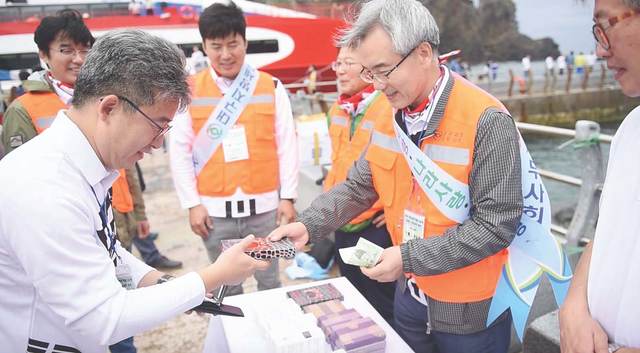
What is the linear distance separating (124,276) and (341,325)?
2.56 ft

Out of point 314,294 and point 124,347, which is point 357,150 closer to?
point 314,294

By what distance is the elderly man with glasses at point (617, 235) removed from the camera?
3.51 ft

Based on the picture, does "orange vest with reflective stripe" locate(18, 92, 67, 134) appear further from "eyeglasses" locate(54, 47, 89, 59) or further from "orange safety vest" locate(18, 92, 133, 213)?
"eyeglasses" locate(54, 47, 89, 59)

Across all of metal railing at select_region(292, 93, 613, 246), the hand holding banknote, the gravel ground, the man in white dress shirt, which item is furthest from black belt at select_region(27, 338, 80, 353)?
metal railing at select_region(292, 93, 613, 246)

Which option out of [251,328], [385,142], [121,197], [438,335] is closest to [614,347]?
[438,335]

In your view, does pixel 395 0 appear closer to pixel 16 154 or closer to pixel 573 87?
pixel 16 154

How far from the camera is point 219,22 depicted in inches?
104

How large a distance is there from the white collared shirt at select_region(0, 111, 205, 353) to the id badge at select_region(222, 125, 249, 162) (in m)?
1.47

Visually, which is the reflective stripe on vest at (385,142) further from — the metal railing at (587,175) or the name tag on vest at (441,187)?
the metal railing at (587,175)

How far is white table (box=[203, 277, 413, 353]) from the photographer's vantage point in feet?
5.39

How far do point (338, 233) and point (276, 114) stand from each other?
88cm

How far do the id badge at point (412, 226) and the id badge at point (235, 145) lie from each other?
1305mm

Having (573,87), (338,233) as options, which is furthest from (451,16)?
(338,233)

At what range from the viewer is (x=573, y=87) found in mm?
25594
